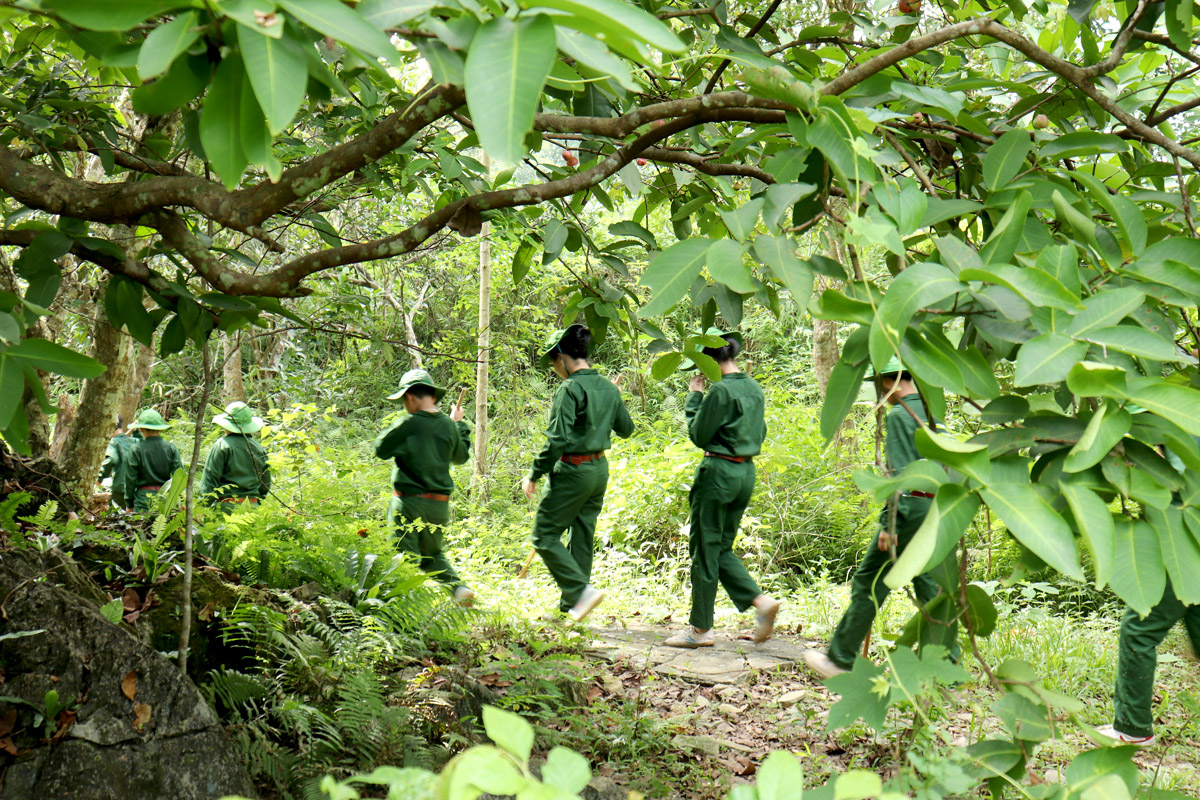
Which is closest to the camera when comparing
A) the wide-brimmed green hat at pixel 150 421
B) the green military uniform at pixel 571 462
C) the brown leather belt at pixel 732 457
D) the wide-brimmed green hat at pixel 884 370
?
the wide-brimmed green hat at pixel 884 370

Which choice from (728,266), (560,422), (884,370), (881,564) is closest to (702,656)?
(881,564)

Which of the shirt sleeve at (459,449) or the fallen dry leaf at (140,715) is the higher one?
the shirt sleeve at (459,449)

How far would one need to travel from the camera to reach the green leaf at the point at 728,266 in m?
1.24

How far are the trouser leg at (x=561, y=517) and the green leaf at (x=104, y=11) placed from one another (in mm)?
5279

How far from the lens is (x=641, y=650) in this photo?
18.8 feet

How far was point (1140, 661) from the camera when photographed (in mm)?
3936

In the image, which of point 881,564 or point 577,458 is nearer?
point 881,564

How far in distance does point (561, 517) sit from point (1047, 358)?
17.1ft

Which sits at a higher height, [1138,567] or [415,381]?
[415,381]

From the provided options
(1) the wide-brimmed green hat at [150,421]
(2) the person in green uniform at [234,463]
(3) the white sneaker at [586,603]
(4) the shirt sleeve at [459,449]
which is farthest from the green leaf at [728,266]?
(1) the wide-brimmed green hat at [150,421]

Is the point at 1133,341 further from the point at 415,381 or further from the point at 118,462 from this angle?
the point at 118,462

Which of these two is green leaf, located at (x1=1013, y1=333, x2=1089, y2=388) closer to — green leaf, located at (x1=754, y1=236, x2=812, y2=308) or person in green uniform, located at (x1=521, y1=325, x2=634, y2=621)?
green leaf, located at (x1=754, y1=236, x2=812, y2=308)

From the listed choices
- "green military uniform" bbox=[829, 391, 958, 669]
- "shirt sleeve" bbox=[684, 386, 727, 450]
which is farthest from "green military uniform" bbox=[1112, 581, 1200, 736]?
"shirt sleeve" bbox=[684, 386, 727, 450]

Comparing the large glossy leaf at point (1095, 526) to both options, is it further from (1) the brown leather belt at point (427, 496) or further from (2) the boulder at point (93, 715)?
(1) the brown leather belt at point (427, 496)
